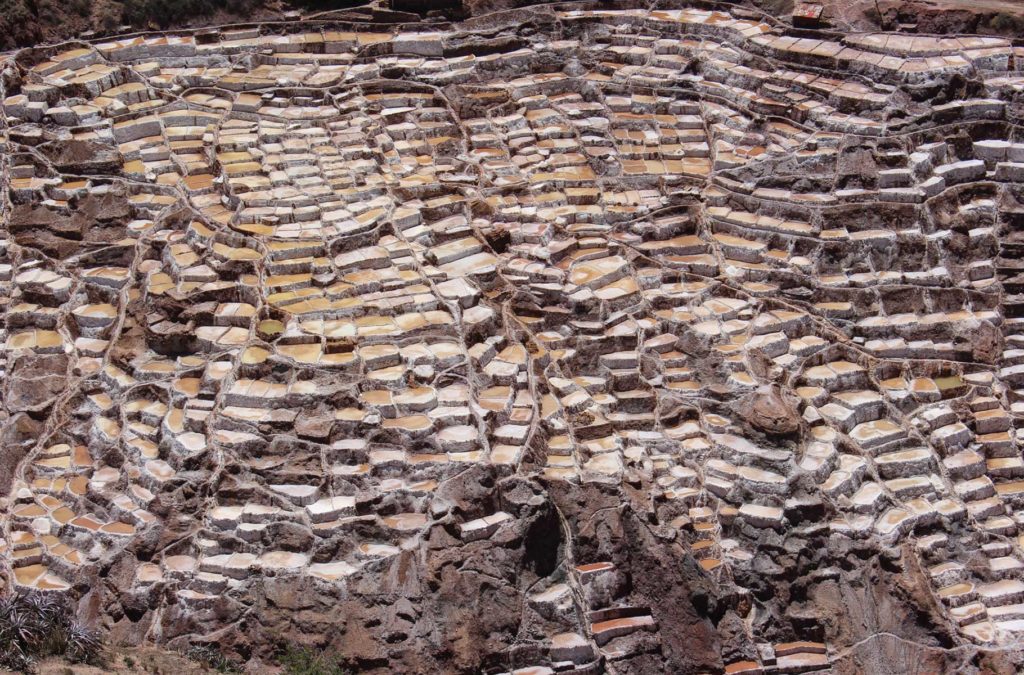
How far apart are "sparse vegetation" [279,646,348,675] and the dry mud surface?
0.11 m

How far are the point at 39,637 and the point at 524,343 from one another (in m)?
5.77

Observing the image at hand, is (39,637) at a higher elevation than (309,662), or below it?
higher

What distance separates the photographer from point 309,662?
509 inches

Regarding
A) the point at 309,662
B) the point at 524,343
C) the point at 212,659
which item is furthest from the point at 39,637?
the point at 524,343

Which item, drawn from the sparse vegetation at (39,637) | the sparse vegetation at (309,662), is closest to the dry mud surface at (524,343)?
the sparse vegetation at (309,662)

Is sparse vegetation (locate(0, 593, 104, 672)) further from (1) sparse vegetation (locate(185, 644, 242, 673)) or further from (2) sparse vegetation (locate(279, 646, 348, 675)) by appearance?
(2) sparse vegetation (locate(279, 646, 348, 675))

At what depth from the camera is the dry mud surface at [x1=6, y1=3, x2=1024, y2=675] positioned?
13.6 metres

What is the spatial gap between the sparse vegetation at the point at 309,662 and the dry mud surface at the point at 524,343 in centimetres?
11

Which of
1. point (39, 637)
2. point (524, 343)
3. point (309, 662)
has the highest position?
point (524, 343)

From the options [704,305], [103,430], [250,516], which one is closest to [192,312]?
[103,430]

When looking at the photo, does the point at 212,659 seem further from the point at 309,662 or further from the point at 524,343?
the point at 524,343

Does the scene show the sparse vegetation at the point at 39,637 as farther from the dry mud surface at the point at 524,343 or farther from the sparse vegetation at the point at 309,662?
the sparse vegetation at the point at 309,662

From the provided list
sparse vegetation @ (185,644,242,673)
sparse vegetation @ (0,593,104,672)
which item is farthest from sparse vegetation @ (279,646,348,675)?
sparse vegetation @ (0,593,104,672)

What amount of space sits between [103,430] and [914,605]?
804cm
